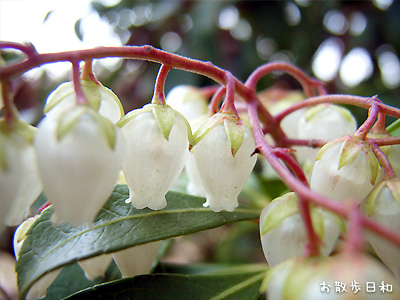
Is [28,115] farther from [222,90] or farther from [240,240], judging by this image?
[222,90]

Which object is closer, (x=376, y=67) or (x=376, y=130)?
(x=376, y=130)

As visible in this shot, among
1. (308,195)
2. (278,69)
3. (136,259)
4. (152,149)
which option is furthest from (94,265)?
(278,69)

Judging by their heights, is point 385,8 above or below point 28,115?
above

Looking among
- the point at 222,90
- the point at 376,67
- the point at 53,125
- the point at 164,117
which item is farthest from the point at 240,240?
the point at 53,125

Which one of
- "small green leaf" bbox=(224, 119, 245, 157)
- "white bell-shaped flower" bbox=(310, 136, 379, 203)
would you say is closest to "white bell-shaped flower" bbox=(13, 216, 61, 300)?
"small green leaf" bbox=(224, 119, 245, 157)

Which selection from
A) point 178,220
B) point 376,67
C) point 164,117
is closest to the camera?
point 164,117

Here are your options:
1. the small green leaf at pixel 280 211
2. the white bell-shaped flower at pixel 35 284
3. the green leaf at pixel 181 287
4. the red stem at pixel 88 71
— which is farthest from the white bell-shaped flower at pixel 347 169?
the white bell-shaped flower at pixel 35 284

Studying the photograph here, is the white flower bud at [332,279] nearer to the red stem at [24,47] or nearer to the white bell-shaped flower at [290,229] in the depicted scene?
the white bell-shaped flower at [290,229]

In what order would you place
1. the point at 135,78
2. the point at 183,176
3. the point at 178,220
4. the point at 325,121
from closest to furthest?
the point at 178,220
the point at 325,121
the point at 183,176
the point at 135,78
